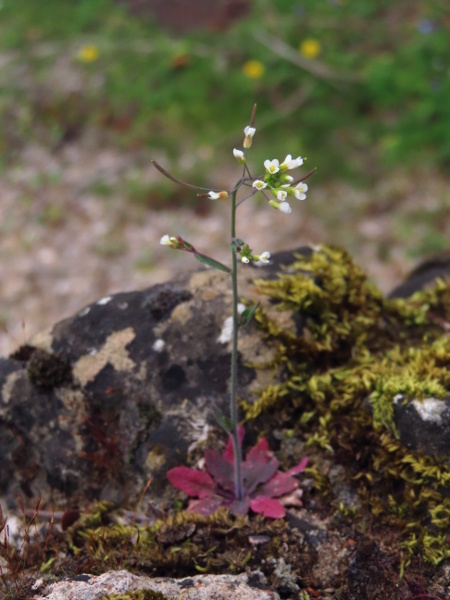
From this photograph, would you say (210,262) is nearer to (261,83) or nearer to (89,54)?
(261,83)

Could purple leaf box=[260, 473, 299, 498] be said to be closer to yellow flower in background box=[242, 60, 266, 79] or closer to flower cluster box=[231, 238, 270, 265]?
flower cluster box=[231, 238, 270, 265]

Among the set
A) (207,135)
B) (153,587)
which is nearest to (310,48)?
(207,135)

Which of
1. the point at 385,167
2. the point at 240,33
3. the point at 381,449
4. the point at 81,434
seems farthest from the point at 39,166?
the point at 381,449

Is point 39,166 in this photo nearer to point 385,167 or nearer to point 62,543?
point 385,167

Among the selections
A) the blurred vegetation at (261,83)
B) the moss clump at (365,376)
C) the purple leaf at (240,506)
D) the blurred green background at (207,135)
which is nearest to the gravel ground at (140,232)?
the blurred green background at (207,135)

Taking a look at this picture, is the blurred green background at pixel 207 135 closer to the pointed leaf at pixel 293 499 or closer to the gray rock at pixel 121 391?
the gray rock at pixel 121 391
